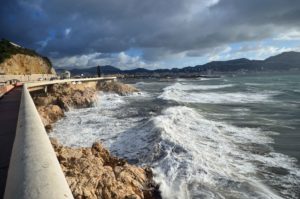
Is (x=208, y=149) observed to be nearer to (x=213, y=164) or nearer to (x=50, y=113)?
(x=213, y=164)

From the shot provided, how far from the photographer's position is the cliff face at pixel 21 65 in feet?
157

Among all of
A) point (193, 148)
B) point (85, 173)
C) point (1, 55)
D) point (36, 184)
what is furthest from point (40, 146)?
point (1, 55)

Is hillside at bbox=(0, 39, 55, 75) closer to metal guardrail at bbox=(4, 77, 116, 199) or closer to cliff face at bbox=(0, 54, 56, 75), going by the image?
cliff face at bbox=(0, 54, 56, 75)

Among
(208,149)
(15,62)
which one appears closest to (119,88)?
(15,62)

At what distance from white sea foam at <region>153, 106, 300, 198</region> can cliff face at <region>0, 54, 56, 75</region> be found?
3734 centimetres

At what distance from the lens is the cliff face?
1885 inches

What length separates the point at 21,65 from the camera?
54.5 m

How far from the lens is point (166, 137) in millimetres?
13680

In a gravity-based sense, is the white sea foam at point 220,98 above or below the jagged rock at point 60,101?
below

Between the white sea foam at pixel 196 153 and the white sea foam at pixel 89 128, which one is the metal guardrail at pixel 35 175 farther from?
the white sea foam at pixel 89 128

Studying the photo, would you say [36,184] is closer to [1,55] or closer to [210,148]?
[210,148]

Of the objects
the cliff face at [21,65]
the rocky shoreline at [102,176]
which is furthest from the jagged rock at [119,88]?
the rocky shoreline at [102,176]

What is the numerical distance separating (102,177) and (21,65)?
172 feet

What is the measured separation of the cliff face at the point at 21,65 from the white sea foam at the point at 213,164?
1470 inches
